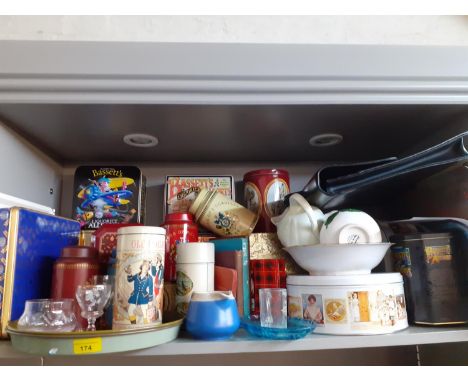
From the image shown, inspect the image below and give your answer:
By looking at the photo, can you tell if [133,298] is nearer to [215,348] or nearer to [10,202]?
[215,348]

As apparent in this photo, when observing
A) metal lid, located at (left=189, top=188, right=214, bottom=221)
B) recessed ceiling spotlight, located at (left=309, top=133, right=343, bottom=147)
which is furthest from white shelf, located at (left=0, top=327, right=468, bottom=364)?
recessed ceiling spotlight, located at (left=309, top=133, right=343, bottom=147)

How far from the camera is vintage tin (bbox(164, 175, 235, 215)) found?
70 centimetres

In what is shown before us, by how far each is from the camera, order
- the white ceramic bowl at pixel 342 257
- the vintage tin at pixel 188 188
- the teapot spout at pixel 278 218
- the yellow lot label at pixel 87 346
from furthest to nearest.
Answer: the vintage tin at pixel 188 188 < the teapot spout at pixel 278 218 < the white ceramic bowl at pixel 342 257 < the yellow lot label at pixel 87 346

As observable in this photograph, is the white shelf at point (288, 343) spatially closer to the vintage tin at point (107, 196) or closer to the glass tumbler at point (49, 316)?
the glass tumbler at point (49, 316)

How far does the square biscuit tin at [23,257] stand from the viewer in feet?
1.51

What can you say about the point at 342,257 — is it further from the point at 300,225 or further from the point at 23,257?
the point at 23,257

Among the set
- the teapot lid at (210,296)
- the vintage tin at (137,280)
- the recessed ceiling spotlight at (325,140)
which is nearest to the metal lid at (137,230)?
the vintage tin at (137,280)

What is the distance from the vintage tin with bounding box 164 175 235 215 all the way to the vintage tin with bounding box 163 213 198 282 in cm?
9

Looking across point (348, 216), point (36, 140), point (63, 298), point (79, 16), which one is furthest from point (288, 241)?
point (79, 16)

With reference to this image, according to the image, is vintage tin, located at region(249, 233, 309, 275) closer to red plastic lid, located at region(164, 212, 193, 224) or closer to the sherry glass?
red plastic lid, located at region(164, 212, 193, 224)

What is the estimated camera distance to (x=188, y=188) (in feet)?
2.36

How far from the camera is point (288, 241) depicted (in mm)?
572

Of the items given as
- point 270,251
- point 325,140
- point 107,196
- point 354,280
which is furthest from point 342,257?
point 107,196

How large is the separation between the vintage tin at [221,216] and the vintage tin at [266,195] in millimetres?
41
